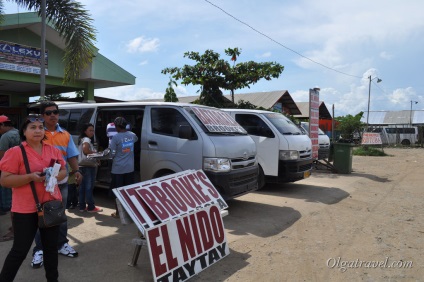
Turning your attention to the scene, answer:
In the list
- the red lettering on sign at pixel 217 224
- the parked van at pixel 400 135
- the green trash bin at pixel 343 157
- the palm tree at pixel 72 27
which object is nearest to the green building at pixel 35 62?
the palm tree at pixel 72 27

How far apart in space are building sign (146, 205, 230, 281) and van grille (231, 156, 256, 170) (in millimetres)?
1511

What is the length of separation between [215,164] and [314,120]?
7.17 meters

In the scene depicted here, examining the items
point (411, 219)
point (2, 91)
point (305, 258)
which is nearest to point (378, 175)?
point (411, 219)

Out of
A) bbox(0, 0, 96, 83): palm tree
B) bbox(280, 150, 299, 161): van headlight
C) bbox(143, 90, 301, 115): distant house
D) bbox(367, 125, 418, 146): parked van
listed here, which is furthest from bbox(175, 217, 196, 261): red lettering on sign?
bbox(367, 125, 418, 146): parked van

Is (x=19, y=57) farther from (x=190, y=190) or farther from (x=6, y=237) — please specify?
(x=190, y=190)

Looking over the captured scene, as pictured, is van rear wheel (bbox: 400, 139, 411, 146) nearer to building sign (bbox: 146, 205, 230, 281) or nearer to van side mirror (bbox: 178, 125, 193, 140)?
van side mirror (bbox: 178, 125, 193, 140)

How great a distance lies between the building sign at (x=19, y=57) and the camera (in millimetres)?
10461

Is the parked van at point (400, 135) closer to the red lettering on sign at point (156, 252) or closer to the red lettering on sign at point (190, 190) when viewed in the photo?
the red lettering on sign at point (190, 190)

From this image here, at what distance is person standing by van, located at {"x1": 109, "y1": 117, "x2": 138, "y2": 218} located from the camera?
17.7ft

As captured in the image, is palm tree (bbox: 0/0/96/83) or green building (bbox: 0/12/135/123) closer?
palm tree (bbox: 0/0/96/83)

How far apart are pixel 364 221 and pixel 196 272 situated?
361cm

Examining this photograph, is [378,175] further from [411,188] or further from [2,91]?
[2,91]

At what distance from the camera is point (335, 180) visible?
33.6ft

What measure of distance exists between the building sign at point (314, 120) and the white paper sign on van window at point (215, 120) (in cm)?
554
